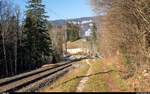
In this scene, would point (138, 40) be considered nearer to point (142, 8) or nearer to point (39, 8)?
point (142, 8)

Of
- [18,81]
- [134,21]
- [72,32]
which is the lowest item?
[18,81]

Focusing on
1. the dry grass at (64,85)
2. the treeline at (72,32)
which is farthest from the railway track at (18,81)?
the treeline at (72,32)

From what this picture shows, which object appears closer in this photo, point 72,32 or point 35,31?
point 35,31

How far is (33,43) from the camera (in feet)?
117

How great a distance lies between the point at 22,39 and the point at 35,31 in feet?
12.4

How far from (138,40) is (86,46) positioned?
3663 inches

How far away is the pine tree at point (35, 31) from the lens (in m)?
35.3

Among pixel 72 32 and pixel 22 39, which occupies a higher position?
pixel 72 32

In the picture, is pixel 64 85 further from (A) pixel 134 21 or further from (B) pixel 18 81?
(A) pixel 134 21

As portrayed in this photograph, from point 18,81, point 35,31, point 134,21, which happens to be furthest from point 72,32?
point 134,21

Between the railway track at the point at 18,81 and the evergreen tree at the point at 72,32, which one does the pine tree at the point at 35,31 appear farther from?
the evergreen tree at the point at 72,32

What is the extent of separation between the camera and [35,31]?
36188 mm

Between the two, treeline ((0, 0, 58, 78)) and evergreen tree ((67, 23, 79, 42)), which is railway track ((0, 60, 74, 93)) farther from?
evergreen tree ((67, 23, 79, 42))

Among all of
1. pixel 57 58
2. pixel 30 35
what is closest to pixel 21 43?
pixel 30 35
